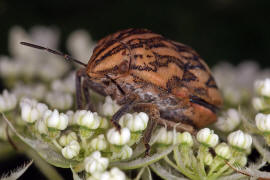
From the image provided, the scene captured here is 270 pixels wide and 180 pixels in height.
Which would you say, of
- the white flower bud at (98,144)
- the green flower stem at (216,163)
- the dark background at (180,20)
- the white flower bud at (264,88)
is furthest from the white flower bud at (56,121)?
the dark background at (180,20)

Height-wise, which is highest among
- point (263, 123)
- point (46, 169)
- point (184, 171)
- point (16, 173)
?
point (263, 123)

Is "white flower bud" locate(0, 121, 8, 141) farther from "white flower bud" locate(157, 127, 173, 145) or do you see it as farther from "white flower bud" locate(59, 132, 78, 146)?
"white flower bud" locate(157, 127, 173, 145)

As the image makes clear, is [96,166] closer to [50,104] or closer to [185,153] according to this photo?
[185,153]

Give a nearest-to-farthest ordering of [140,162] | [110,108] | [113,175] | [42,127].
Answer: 1. [113,175]
2. [140,162]
3. [42,127]
4. [110,108]

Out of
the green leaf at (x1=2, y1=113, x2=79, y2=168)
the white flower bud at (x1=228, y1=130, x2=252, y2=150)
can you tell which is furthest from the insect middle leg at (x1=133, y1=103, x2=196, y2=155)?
the green leaf at (x1=2, y1=113, x2=79, y2=168)

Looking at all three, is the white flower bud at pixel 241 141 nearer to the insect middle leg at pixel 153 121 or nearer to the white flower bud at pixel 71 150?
the insect middle leg at pixel 153 121

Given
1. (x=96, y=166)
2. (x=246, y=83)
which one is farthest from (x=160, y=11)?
(x=96, y=166)

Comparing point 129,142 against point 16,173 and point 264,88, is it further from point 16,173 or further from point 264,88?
point 264,88

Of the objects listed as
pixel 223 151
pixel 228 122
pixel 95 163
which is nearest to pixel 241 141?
pixel 223 151
